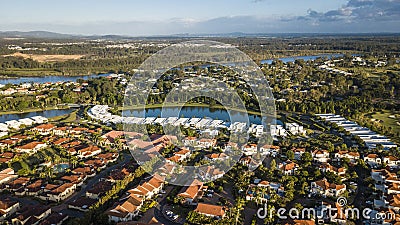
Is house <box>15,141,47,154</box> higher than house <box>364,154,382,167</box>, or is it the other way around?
house <box>15,141,47,154</box>

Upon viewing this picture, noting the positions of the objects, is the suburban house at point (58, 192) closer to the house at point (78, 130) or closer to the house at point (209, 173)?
the house at point (209, 173)

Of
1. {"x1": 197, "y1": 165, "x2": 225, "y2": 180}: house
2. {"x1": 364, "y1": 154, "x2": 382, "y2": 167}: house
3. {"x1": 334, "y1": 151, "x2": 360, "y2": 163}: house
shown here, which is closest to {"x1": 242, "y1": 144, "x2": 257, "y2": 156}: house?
{"x1": 197, "y1": 165, "x2": 225, "y2": 180}: house

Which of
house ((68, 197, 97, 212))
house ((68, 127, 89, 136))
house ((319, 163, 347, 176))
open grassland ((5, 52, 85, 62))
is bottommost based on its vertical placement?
house ((68, 197, 97, 212))

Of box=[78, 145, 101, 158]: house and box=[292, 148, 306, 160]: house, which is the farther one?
box=[78, 145, 101, 158]: house

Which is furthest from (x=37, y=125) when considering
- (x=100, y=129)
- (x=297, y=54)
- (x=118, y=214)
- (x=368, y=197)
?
(x=297, y=54)

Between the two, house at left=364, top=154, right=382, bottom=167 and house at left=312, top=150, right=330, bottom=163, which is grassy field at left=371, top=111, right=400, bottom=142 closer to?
house at left=364, top=154, right=382, bottom=167

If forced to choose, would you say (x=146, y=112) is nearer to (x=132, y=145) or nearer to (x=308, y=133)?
(x=132, y=145)

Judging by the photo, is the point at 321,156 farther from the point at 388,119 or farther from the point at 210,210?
the point at 388,119

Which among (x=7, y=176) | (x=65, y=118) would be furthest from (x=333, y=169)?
(x=65, y=118)
